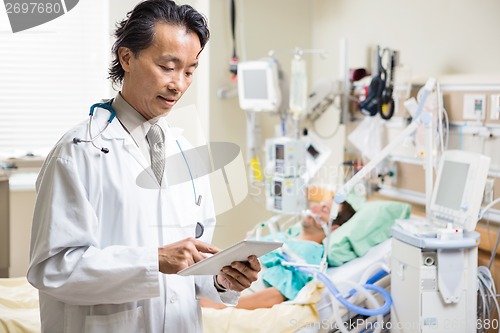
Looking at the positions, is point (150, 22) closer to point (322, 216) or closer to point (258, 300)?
point (258, 300)

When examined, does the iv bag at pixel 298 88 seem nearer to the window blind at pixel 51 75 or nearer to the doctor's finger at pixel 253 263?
the window blind at pixel 51 75

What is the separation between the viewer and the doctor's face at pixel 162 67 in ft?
4.29

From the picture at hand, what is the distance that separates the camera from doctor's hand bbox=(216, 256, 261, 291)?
1325 millimetres

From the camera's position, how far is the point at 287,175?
125 inches

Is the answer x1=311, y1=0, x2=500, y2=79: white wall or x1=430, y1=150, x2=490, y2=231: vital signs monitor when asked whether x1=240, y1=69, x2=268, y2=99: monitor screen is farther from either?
x1=430, y1=150, x2=490, y2=231: vital signs monitor

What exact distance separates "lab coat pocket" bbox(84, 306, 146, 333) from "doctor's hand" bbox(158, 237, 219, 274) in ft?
0.58

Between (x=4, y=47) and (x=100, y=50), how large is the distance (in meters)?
0.54

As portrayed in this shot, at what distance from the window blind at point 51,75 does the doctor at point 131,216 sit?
7.49 ft

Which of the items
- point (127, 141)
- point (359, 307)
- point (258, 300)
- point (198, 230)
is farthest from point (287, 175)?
point (127, 141)

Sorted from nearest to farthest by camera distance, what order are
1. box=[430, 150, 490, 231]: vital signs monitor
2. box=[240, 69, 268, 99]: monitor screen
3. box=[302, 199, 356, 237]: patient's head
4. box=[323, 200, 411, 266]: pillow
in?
box=[430, 150, 490, 231]: vital signs monitor, box=[323, 200, 411, 266]: pillow, box=[302, 199, 356, 237]: patient's head, box=[240, 69, 268, 99]: monitor screen

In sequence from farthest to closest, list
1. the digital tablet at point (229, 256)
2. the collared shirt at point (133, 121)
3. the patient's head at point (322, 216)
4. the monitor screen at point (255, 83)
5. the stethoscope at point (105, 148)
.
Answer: the monitor screen at point (255, 83)
the patient's head at point (322, 216)
the collared shirt at point (133, 121)
the stethoscope at point (105, 148)
the digital tablet at point (229, 256)

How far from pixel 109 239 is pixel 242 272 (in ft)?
0.97

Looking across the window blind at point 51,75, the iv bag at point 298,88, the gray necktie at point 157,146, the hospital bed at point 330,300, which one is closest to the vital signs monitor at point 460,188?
the hospital bed at point 330,300

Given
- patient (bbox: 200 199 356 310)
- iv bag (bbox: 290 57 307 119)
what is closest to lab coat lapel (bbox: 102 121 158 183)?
patient (bbox: 200 199 356 310)
